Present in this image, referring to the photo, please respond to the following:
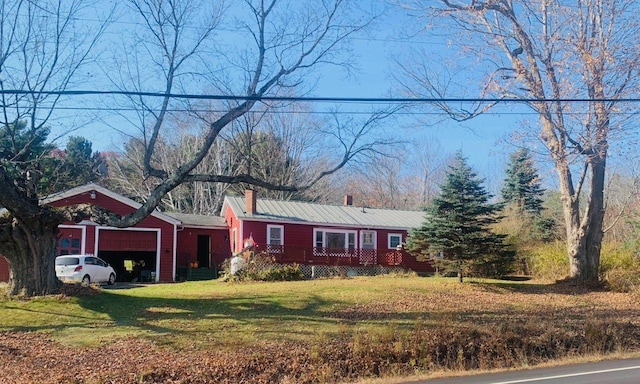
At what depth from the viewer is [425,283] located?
21281mm

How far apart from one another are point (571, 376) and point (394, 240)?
22.5 m

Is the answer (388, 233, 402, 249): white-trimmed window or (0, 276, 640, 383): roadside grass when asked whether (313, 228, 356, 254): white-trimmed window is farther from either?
(0, 276, 640, 383): roadside grass

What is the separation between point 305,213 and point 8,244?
18.9m

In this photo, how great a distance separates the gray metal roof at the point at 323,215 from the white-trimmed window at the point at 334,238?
0.64 meters

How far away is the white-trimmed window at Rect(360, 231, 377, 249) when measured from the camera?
32969mm

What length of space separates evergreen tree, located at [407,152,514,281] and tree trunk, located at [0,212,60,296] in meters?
13.3

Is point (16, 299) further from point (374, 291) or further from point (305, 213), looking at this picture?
point (305, 213)

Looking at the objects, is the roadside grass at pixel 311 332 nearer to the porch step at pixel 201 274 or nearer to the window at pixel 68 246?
the window at pixel 68 246

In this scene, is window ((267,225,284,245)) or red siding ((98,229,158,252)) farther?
window ((267,225,284,245))

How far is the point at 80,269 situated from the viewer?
81.6ft

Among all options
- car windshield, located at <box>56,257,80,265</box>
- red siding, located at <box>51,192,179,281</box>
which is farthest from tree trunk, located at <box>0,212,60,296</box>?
red siding, located at <box>51,192,179,281</box>

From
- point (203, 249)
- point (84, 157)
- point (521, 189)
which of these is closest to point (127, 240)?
point (203, 249)

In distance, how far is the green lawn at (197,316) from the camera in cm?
1299

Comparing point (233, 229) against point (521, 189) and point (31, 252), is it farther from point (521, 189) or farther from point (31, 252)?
point (521, 189)
